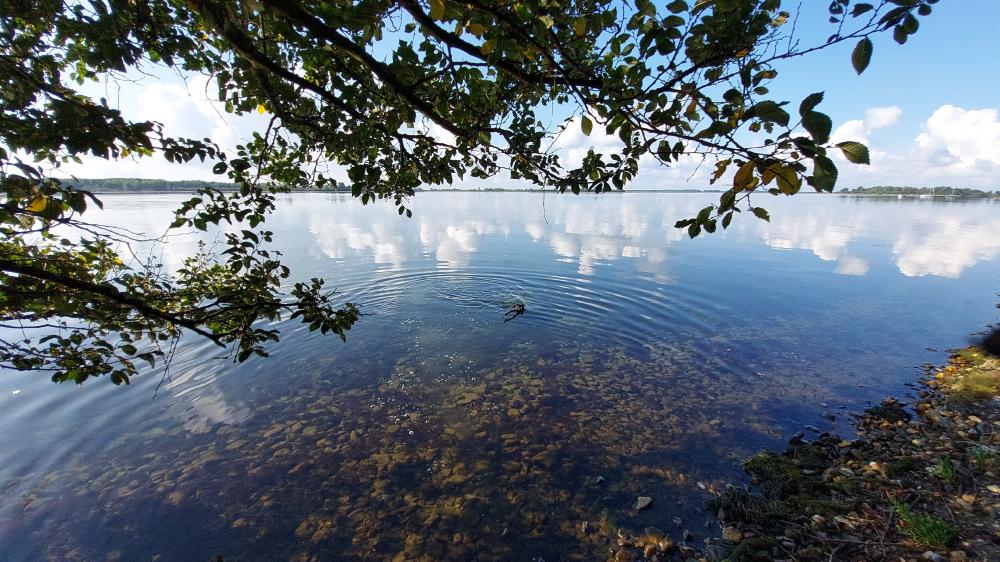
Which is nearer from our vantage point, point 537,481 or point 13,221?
point 13,221

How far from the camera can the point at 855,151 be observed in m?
1.47

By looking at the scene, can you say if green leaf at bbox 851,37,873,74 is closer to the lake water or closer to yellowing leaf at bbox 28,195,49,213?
yellowing leaf at bbox 28,195,49,213

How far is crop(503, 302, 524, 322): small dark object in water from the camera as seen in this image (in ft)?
57.8

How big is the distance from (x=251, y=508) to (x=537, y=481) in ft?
18.4

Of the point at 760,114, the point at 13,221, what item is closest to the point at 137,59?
the point at 13,221

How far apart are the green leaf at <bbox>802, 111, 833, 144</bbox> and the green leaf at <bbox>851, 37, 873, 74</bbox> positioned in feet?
1.95

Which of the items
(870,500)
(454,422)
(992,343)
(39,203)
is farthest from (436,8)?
(992,343)

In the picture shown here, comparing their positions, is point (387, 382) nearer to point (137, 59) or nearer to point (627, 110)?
point (137, 59)

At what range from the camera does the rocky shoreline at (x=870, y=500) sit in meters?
5.47

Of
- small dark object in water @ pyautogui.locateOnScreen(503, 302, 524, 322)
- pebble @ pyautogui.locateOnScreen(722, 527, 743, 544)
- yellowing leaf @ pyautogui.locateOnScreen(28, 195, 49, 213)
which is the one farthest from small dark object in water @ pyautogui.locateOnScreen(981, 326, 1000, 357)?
yellowing leaf @ pyautogui.locateOnScreen(28, 195, 49, 213)

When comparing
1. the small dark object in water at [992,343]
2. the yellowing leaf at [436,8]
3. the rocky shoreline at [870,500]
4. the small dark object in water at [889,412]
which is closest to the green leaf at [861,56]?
the yellowing leaf at [436,8]

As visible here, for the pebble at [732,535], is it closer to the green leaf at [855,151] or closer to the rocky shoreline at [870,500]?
the rocky shoreline at [870,500]

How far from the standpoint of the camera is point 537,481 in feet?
26.4

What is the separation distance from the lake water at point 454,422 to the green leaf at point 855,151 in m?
7.08
